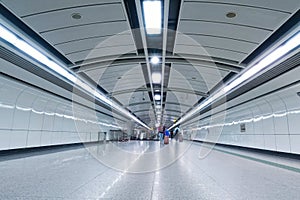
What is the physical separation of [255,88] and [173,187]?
21.0ft

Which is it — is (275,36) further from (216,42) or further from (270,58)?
(216,42)

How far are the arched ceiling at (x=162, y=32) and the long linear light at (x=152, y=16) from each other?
0.46 ft

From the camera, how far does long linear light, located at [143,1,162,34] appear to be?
15.1 ft

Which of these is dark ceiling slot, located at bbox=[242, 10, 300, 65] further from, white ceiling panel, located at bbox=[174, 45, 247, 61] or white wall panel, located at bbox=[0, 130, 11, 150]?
white wall panel, located at bbox=[0, 130, 11, 150]

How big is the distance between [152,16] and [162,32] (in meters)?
0.94

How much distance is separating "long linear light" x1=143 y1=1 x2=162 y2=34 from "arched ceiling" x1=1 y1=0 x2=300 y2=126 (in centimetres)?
14

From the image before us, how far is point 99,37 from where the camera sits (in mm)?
5777

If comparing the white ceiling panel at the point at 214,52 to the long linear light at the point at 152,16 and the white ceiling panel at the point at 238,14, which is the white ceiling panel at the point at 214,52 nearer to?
the long linear light at the point at 152,16

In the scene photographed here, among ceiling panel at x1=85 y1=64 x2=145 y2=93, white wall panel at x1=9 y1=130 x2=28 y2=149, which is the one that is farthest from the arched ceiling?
white wall panel at x1=9 y1=130 x2=28 y2=149

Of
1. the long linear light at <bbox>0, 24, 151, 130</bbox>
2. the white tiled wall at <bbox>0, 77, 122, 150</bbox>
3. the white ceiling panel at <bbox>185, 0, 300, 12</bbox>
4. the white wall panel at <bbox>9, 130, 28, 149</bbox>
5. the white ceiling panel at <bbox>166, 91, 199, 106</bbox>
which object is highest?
the white ceiling panel at <bbox>166, 91, 199, 106</bbox>

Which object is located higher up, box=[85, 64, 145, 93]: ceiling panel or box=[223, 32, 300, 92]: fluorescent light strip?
box=[85, 64, 145, 93]: ceiling panel

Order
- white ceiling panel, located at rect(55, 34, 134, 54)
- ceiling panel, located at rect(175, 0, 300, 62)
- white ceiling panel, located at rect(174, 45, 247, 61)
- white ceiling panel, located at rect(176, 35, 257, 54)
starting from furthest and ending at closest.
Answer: white ceiling panel, located at rect(174, 45, 247, 61) → white ceiling panel, located at rect(55, 34, 134, 54) → white ceiling panel, located at rect(176, 35, 257, 54) → ceiling panel, located at rect(175, 0, 300, 62)

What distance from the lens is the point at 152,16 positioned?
5051 mm

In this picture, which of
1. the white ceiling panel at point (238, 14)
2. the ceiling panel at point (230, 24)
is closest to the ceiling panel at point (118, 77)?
the ceiling panel at point (230, 24)
